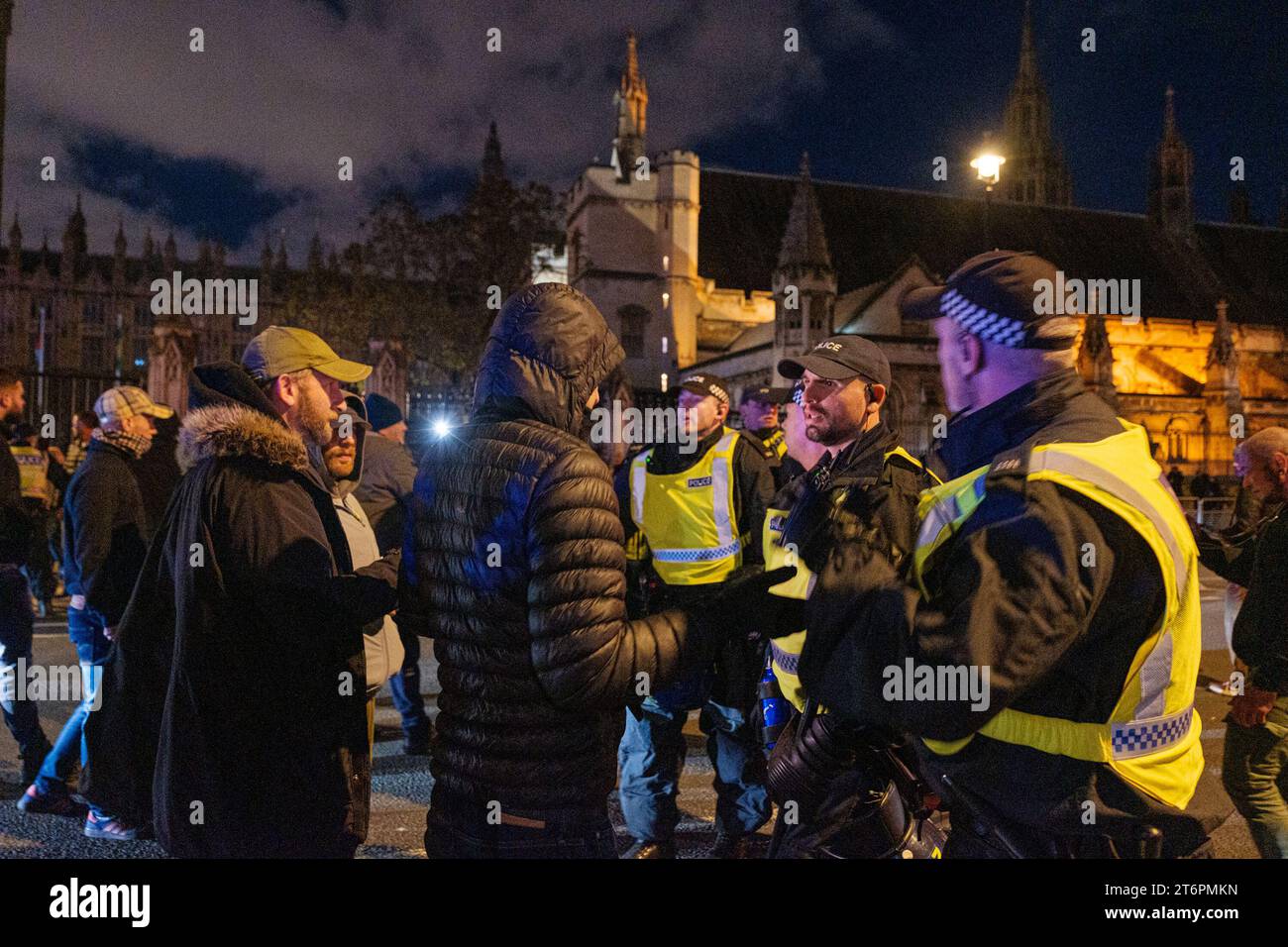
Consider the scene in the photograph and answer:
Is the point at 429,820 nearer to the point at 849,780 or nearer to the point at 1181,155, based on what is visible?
the point at 849,780

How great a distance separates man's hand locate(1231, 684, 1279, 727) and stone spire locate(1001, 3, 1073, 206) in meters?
69.2

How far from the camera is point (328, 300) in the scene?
38.8m

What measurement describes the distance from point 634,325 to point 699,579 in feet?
137

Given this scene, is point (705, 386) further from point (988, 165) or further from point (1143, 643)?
point (988, 165)

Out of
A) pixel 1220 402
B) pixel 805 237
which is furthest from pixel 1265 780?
pixel 1220 402

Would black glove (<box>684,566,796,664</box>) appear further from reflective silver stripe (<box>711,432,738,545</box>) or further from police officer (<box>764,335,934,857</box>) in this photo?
reflective silver stripe (<box>711,432,738,545</box>)

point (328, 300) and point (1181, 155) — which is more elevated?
point (1181, 155)

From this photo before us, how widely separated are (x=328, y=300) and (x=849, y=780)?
3980 centimetres

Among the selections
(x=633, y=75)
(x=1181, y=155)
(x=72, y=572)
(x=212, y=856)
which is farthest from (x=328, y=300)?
(x=1181, y=155)

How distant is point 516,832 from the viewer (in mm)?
2305

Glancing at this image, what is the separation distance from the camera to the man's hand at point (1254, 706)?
3.67 meters

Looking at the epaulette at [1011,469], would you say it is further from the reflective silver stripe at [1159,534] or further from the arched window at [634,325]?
the arched window at [634,325]

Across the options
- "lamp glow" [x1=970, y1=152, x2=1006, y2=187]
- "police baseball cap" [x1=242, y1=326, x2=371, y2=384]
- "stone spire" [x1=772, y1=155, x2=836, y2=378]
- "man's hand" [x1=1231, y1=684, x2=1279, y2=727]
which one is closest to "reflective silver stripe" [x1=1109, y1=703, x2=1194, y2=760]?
"man's hand" [x1=1231, y1=684, x2=1279, y2=727]

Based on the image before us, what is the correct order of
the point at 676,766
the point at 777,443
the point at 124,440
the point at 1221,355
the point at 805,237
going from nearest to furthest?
the point at 676,766 < the point at 124,440 < the point at 777,443 < the point at 805,237 < the point at 1221,355
